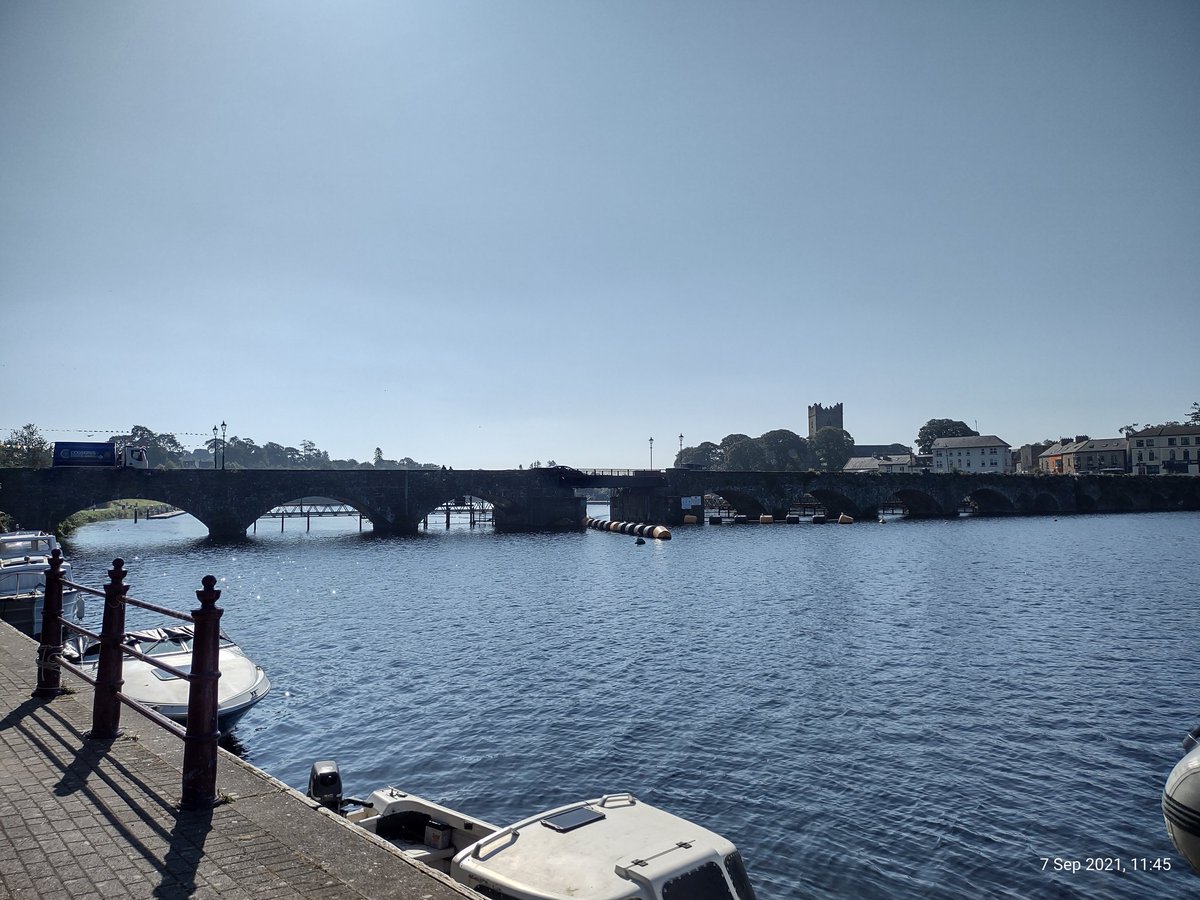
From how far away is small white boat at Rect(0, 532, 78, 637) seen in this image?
23.9 meters

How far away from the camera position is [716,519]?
11856 centimetres

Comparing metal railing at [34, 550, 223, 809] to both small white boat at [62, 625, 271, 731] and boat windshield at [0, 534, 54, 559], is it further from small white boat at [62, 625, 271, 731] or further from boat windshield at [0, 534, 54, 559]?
boat windshield at [0, 534, 54, 559]

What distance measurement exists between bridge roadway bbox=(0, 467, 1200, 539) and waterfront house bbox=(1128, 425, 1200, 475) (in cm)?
3976

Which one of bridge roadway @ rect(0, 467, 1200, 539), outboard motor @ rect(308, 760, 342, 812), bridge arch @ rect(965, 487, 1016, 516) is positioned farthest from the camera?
bridge arch @ rect(965, 487, 1016, 516)

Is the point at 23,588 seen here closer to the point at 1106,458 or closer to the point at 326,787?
the point at 326,787

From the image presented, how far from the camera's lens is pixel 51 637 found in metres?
10.7

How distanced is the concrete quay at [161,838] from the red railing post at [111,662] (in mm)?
232

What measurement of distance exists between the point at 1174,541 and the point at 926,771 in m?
79.7

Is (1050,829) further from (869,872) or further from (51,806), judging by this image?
(51,806)

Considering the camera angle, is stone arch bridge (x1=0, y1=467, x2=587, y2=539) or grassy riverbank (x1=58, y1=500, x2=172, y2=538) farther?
grassy riverbank (x1=58, y1=500, x2=172, y2=538)

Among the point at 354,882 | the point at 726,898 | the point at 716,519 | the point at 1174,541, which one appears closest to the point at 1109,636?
the point at 726,898

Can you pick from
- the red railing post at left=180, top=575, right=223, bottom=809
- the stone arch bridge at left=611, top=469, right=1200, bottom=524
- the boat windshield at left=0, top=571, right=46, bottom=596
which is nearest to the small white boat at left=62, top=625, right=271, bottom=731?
the boat windshield at left=0, top=571, right=46, bottom=596

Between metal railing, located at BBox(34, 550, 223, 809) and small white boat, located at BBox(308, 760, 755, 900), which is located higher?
metal railing, located at BBox(34, 550, 223, 809)

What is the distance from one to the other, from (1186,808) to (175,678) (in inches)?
824
